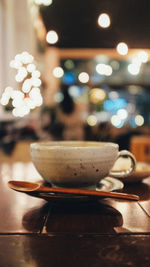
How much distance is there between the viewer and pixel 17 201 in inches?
25.0

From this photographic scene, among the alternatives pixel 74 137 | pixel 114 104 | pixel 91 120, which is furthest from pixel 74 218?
pixel 114 104

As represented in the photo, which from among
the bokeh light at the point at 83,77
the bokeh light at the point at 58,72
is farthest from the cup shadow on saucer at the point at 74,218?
the bokeh light at the point at 83,77

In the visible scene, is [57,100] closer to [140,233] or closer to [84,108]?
[84,108]

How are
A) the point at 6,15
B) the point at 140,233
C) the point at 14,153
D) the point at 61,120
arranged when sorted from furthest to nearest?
1. the point at 61,120
2. the point at 6,15
3. the point at 14,153
4. the point at 140,233

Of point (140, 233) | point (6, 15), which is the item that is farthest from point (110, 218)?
point (6, 15)

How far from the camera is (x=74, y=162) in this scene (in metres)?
0.58

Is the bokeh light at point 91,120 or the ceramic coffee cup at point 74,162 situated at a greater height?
the bokeh light at point 91,120

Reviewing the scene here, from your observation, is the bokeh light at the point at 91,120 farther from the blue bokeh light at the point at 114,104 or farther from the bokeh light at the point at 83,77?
the bokeh light at the point at 83,77

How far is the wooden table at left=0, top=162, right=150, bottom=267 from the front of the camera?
1.18 ft

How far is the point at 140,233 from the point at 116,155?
207mm

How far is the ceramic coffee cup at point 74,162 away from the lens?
58 centimetres

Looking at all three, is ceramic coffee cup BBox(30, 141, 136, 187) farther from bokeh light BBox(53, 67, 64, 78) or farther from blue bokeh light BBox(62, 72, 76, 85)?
blue bokeh light BBox(62, 72, 76, 85)

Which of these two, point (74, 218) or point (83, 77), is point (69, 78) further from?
point (74, 218)

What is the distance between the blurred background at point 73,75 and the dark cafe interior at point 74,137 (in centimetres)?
2
